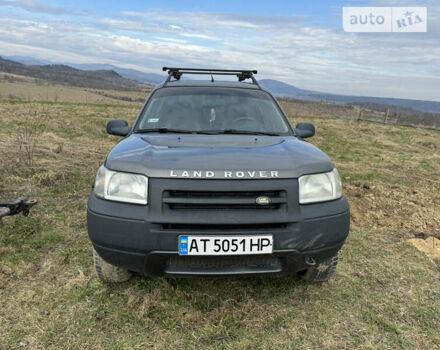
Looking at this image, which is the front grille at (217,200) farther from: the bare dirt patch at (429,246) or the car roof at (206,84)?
the bare dirt patch at (429,246)

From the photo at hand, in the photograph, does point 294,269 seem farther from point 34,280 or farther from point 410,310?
point 34,280

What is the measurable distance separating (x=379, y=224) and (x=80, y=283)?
12.7 feet

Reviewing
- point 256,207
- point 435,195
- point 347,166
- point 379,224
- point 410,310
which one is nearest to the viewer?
point 256,207

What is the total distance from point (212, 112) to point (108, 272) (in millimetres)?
1799

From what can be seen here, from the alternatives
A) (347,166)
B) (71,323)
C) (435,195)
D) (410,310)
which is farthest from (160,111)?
(347,166)

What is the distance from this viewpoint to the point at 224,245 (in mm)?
2135

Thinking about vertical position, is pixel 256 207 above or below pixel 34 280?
above

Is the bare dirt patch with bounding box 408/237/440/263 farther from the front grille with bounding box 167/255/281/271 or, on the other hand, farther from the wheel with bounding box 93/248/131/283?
the wheel with bounding box 93/248/131/283

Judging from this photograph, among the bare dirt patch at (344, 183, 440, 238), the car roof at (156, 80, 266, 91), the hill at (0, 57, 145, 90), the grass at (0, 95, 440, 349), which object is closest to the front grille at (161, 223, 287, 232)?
the grass at (0, 95, 440, 349)

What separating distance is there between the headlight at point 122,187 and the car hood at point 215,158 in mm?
49

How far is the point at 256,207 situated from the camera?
2215 mm

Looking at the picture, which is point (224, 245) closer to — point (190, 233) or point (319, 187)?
point (190, 233)

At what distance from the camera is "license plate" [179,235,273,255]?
6.93 feet

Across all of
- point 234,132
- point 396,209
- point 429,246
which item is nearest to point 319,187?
point 234,132
